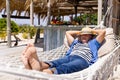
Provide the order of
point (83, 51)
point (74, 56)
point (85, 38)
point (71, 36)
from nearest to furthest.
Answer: point (74, 56), point (83, 51), point (85, 38), point (71, 36)

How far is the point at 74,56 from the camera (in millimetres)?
4137

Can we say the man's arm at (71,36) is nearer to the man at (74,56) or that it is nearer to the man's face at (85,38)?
the man at (74,56)

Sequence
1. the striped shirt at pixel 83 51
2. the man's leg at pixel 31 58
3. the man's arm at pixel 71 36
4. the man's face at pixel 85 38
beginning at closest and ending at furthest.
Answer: the man's leg at pixel 31 58
the striped shirt at pixel 83 51
the man's face at pixel 85 38
the man's arm at pixel 71 36

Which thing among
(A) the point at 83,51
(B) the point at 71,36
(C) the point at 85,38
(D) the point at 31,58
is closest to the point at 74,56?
(A) the point at 83,51

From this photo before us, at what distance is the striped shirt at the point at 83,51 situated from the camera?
4.14 meters

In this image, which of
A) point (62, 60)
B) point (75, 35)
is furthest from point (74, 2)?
point (62, 60)

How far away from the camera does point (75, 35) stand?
193 inches

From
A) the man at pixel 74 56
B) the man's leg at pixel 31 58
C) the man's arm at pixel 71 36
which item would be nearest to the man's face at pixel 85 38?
the man at pixel 74 56

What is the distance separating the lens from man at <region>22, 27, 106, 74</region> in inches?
132

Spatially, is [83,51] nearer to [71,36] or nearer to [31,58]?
[71,36]

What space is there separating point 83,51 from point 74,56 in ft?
0.59

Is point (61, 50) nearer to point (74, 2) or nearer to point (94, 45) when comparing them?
point (94, 45)

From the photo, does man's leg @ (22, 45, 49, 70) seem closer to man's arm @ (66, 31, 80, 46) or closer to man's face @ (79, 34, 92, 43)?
man's face @ (79, 34, 92, 43)

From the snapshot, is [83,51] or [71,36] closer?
[83,51]
